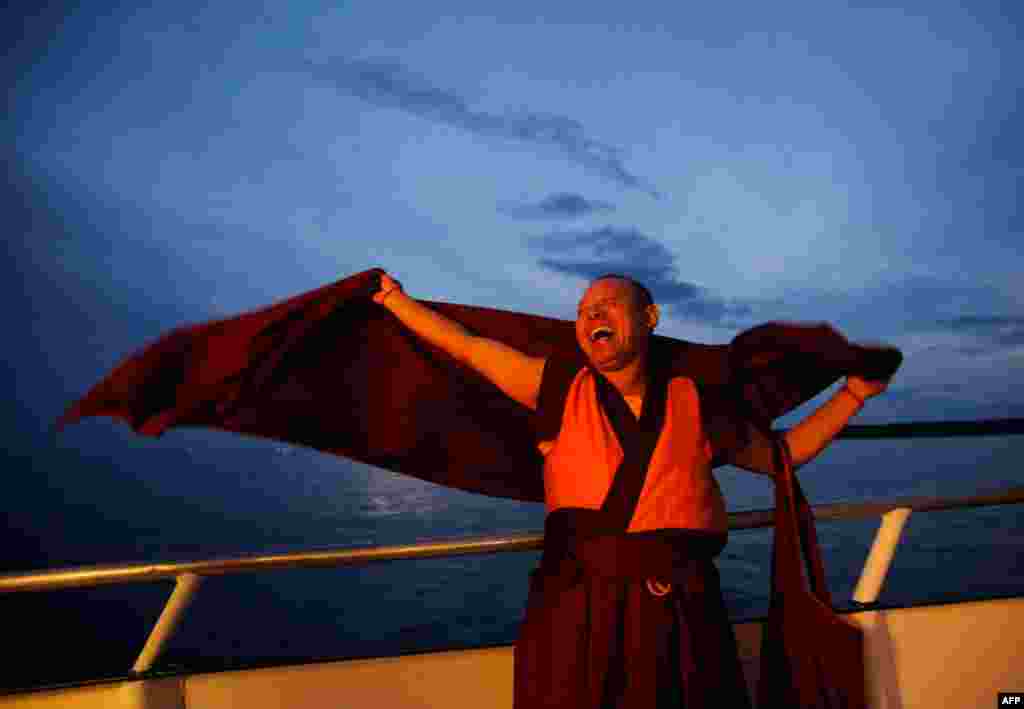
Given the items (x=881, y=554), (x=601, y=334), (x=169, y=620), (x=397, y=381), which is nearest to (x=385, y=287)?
(x=397, y=381)

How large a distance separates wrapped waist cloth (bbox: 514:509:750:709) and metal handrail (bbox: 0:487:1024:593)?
290 mm

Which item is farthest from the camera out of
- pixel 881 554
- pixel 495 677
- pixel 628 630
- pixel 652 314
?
pixel 881 554

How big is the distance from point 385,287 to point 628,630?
101cm

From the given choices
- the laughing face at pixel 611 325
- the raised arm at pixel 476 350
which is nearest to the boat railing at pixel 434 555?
the raised arm at pixel 476 350

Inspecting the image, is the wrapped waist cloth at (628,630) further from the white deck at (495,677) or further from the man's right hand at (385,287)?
the man's right hand at (385,287)

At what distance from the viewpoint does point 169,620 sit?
1820 mm

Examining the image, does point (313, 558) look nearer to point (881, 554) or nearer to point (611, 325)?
point (611, 325)

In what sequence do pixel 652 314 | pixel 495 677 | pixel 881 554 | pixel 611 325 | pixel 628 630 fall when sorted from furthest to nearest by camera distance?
pixel 881 554
pixel 495 677
pixel 652 314
pixel 611 325
pixel 628 630

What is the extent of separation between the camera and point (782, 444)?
1.97 metres

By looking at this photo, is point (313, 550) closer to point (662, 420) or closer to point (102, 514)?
point (662, 420)

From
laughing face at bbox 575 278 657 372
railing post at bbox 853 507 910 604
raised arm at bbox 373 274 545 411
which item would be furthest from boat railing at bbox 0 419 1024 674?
laughing face at bbox 575 278 657 372

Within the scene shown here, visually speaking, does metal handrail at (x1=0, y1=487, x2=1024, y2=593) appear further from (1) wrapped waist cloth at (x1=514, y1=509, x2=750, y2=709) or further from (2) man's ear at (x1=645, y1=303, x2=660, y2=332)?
(2) man's ear at (x1=645, y1=303, x2=660, y2=332)

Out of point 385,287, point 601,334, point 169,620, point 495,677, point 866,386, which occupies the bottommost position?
point 495,677

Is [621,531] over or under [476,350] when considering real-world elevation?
under
